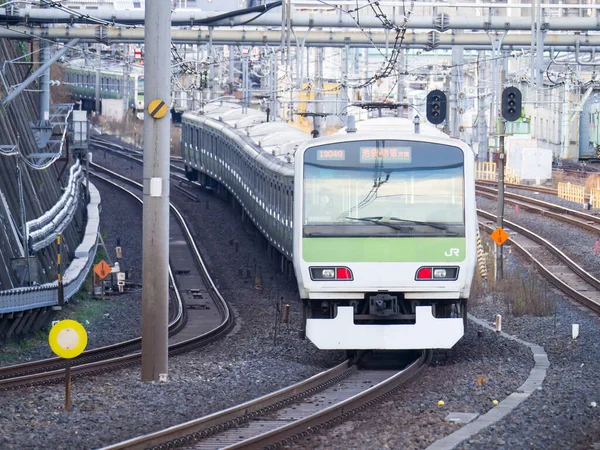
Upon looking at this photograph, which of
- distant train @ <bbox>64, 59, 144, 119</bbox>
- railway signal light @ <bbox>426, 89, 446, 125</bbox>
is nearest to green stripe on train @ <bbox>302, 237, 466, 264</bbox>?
railway signal light @ <bbox>426, 89, 446, 125</bbox>

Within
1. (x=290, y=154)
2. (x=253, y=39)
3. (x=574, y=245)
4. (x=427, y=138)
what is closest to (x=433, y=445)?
(x=427, y=138)

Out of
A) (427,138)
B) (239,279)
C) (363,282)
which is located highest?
(427,138)

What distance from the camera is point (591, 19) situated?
29.4 metres

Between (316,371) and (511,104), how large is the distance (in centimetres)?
1301

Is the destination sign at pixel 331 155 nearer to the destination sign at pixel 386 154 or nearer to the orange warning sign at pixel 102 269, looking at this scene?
the destination sign at pixel 386 154

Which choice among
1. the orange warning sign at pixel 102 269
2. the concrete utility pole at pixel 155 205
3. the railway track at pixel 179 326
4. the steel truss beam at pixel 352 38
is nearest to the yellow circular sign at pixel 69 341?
the railway track at pixel 179 326

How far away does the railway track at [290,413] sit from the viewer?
9.70 meters

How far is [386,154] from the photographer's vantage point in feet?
45.7

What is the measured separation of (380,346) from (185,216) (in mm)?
21745

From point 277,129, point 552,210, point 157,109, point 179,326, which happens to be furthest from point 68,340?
point 552,210

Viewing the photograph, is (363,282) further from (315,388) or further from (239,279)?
(239,279)

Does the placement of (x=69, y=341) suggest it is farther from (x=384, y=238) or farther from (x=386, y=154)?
(x=386, y=154)

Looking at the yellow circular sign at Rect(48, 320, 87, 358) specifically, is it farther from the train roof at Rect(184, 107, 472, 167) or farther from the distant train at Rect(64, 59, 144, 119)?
the distant train at Rect(64, 59, 144, 119)

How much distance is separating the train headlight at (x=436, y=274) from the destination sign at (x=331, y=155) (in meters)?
1.57
